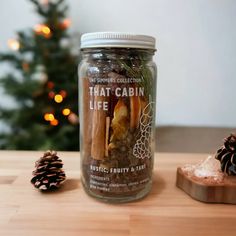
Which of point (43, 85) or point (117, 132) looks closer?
point (117, 132)

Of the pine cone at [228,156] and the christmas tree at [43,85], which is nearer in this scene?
the pine cone at [228,156]

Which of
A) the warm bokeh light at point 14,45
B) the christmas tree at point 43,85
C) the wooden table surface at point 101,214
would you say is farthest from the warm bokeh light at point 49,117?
the wooden table surface at point 101,214

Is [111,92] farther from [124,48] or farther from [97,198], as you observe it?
[97,198]

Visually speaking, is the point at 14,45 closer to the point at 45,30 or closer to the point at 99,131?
the point at 45,30

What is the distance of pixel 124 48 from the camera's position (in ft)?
1.20

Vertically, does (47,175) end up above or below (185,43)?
below

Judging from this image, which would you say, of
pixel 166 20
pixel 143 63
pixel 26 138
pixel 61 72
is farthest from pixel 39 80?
pixel 143 63

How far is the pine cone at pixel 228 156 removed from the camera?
412 mm

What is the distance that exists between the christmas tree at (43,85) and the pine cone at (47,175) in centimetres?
75

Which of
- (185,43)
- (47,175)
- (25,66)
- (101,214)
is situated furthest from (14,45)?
(101,214)

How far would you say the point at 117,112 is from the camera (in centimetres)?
37

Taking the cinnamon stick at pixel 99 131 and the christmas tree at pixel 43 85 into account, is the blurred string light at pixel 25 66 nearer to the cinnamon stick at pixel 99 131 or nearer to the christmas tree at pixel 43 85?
the christmas tree at pixel 43 85

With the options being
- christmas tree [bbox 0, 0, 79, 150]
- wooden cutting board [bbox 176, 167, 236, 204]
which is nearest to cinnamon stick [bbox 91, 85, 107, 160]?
wooden cutting board [bbox 176, 167, 236, 204]

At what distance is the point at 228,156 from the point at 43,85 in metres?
0.97
